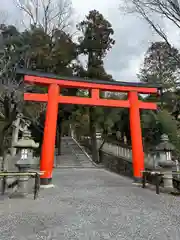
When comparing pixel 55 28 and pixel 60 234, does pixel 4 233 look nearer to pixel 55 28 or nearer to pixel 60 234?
pixel 60 234

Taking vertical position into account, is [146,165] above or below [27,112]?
below

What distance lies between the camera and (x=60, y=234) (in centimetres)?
393

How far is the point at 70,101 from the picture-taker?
32.1 feet

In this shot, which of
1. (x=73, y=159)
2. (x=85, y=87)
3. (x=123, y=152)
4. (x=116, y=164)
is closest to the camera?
(x=85, y=87)

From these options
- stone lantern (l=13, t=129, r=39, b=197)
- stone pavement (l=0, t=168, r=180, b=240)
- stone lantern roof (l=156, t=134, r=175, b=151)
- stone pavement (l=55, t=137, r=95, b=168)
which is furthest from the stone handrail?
stone lantern (l=13, t=129, r=39, b=197)

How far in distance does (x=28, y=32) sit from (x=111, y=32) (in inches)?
278

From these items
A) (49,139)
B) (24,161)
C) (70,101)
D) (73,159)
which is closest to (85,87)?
(70,101)

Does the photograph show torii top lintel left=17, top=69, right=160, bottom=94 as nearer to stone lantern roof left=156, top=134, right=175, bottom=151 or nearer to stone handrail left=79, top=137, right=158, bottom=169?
stone lantern roof left=156, top=134, right=175, bottom=151

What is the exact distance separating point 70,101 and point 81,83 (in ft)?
3.09

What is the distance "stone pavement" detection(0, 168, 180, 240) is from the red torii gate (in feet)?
6.72

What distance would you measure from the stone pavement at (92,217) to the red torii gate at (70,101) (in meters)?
2.05

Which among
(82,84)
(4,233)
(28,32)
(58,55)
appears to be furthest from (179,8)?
(4,233)

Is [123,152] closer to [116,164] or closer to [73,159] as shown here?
[116,164]

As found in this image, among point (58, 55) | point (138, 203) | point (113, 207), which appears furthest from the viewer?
point (58, 55)
